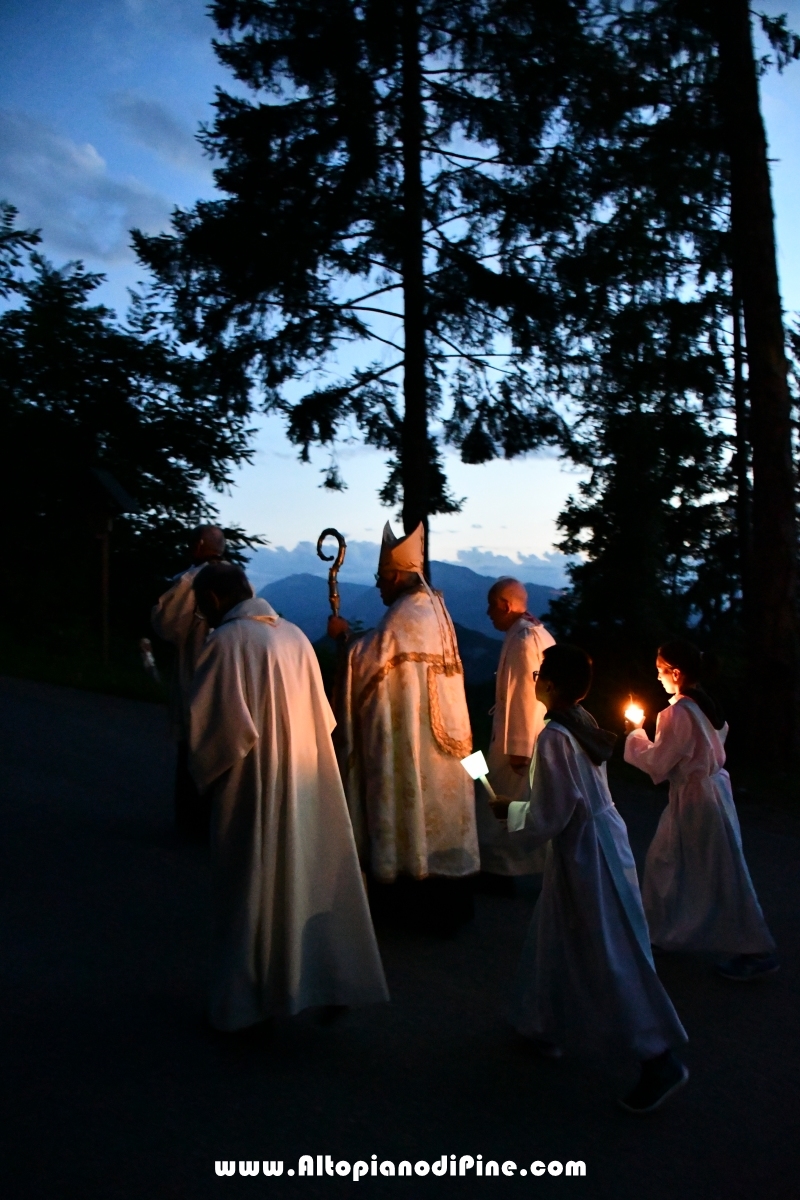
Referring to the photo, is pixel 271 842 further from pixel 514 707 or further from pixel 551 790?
pixel 514 707

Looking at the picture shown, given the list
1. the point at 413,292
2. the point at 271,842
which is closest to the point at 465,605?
the point at 413,292

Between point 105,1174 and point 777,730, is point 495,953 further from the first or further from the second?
point 777,730

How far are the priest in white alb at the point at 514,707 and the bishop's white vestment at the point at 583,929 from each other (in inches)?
90.6

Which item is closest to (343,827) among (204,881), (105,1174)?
(105,1174)

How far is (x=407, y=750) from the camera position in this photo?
604 centimetres

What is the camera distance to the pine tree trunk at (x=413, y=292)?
1602cm

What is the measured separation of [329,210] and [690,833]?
12798 millimetres

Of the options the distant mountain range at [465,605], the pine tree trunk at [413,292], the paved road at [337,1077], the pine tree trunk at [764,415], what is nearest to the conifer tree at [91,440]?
the distant mountain range at [465,605]

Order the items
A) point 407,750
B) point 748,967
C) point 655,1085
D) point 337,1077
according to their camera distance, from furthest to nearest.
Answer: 1. point 407,750
2. point 748,967
3. point 337,1077
4. point 655,1085

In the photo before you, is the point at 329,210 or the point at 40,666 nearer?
the point at 329,210

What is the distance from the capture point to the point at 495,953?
5.75 m

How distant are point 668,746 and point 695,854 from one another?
1.92 ft

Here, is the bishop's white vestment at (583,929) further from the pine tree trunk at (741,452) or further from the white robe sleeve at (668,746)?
the pine tree trunk at (741,452)

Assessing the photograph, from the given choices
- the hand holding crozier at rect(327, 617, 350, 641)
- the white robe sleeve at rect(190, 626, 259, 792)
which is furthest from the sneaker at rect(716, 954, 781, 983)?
the white robe sleeve at rect(190, 626, 259, 792)
